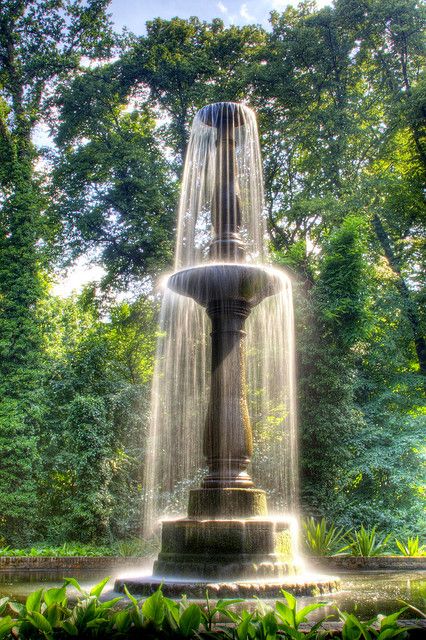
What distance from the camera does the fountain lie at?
5.34 meters

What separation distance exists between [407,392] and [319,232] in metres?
6.48

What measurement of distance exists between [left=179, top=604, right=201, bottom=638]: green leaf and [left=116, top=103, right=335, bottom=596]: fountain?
245cm

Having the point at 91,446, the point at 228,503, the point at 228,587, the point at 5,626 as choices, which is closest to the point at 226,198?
the point at 228,503

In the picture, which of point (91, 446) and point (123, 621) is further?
point (91, 446)

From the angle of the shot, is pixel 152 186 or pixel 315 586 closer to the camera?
pixel 315 586

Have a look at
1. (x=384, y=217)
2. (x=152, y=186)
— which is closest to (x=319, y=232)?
(x=384, y=217)

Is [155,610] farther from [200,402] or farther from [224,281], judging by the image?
[200,402]

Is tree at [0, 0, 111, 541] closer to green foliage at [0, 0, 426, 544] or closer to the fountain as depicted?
green foliage at [0, 0, 426, 544]

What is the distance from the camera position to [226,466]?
6258 mm

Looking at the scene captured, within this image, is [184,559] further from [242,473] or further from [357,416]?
[357,416]

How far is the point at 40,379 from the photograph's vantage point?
17375 mm

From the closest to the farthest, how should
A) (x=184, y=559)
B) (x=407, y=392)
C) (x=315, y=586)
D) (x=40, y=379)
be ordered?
(x=315, y=586)
(x=184, y=559)
(x=40, y=379)
(x=407, y=392)

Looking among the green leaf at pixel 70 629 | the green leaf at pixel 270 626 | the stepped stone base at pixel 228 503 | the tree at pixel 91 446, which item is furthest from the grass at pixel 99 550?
the green leaf at pixel 270 626

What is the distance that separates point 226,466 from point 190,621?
3.87m
